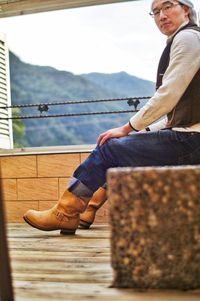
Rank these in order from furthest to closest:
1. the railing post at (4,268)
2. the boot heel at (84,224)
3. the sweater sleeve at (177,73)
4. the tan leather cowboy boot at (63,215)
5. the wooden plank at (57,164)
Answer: the wooden plank at (57,164) → the boot heel at (84,224) → the tan leather cowboy boot at (63,215) → the sweater sleeve at (177,73) → the railing post at (4,268)

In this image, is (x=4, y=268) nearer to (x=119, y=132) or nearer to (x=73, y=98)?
(x=119, y=132)

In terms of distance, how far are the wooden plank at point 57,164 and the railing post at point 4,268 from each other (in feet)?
6.31

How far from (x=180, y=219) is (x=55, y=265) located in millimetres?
511

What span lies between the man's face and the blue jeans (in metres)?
0.48

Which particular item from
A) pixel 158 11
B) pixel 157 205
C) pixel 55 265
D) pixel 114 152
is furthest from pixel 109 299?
pixel 158 11

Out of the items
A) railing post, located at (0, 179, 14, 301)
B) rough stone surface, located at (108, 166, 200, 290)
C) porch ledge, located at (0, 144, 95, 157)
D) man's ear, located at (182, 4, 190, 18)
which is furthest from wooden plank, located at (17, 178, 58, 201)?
railing post, located at (0, 179, 14, 301)

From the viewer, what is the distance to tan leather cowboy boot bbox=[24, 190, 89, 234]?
6.27ft

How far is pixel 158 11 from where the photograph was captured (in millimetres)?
1831

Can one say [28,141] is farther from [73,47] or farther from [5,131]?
[73,47]

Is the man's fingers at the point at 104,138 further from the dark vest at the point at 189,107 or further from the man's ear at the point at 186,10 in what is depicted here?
the man's ear at the point at 186,10

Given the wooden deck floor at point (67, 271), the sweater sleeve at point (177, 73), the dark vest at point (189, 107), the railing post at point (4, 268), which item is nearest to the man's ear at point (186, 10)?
the sweater sleeve at point (177, 73)

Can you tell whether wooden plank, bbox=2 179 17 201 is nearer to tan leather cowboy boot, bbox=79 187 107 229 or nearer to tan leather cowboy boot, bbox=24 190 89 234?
tan leather cowboy boot, bbox=79 187 107 229

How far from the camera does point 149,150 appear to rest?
1.70 metres

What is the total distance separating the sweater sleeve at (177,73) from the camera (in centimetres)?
160
